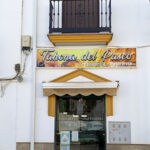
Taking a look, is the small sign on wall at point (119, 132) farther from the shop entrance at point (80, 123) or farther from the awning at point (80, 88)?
the awning at point (80, 88)

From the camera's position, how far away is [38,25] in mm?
9094

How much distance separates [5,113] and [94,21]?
3.86 metres

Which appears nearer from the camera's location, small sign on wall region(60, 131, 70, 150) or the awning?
the awning

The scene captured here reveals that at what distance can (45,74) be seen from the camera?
8.88 meters

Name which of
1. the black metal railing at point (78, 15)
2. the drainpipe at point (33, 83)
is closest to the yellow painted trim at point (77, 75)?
the drainpipe at point (33, 83)

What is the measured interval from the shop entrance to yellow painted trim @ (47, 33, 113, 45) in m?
1.66

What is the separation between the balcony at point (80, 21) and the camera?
338 inches

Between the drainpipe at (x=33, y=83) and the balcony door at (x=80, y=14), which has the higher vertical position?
the balcony door at (x=80, y=14)

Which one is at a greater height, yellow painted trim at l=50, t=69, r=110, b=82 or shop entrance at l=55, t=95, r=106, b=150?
yellow painted trim at l=50, t=69, r=110, b=82

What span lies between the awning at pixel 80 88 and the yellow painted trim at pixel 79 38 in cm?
126

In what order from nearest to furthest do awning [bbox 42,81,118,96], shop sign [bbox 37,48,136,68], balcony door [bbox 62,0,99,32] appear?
awning [bbox 42,81,118,96]
shop sign [bbox 37,48,136,68]
balcony door [bbox 62,0,99,32]

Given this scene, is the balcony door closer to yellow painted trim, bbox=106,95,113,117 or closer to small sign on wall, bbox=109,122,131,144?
yellow painted trim, bbox=106,95,113,117

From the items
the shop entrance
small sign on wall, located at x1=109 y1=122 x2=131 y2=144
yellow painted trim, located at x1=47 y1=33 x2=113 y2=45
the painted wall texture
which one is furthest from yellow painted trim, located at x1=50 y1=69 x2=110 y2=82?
small sign on wall, located at x1=109 y1=122 x2=131 y2=144

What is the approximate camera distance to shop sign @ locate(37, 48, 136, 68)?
28.6ft
